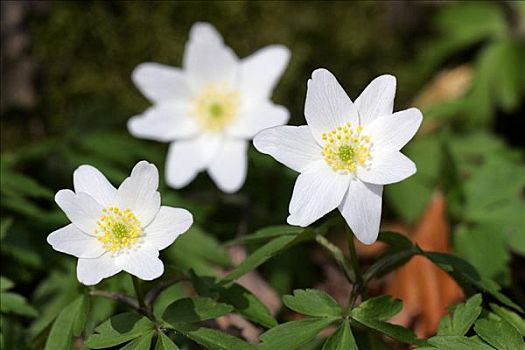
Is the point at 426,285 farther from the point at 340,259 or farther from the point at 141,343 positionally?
the point at 141,343

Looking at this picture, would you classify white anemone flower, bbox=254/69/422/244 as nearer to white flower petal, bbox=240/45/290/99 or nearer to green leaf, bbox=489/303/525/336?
green leaf, bbox=489/303/525/336

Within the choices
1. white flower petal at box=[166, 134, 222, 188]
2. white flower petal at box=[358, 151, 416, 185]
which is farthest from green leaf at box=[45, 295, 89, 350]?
white flower petal at box=[166, 134, 222, 188]

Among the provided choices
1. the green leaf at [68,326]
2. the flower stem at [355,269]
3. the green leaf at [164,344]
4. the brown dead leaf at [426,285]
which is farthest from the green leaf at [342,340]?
the brown dead leaf at [426,285]

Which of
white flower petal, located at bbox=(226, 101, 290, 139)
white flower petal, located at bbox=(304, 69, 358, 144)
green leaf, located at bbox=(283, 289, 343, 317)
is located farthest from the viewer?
white flower petal, located at bbox=(226, 101, 290, 139)

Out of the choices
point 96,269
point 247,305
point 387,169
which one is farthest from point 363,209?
point 96,269

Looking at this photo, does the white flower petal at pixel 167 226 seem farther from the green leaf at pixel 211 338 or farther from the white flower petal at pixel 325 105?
the white flower petal at pixel 325 105

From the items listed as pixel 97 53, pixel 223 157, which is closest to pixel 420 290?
pixel 223 157
